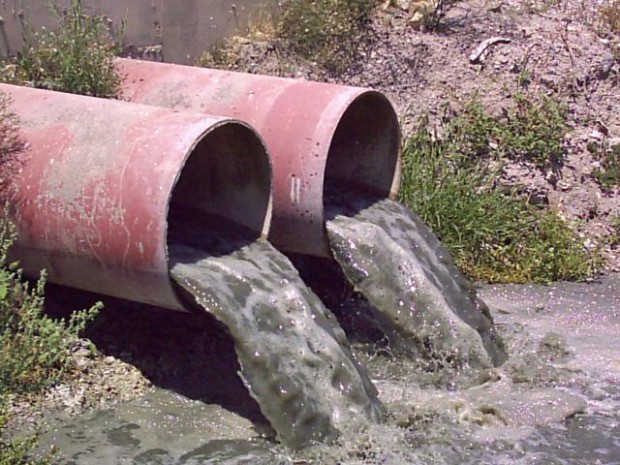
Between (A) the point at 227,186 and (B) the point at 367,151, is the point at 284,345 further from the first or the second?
(B) the point at 367,151

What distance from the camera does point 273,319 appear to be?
5160mm

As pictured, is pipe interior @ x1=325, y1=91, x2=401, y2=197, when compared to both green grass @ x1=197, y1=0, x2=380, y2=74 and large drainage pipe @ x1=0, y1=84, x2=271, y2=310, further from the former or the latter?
green grass @ x1=197, y1=0, x2=380, y2=74

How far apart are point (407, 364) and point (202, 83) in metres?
2.03

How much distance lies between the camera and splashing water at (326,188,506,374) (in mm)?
5945

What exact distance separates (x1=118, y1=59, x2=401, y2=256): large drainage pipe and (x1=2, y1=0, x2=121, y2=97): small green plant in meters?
0.17

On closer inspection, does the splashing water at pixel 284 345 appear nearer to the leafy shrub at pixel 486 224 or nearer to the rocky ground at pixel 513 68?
the leafy shrub at pixel 486 224

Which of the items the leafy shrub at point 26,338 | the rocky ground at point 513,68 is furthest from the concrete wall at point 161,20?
the leafy shrub at point 26,338

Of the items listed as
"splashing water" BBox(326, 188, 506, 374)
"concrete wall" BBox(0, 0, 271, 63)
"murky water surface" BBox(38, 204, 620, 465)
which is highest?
"concrete wall" BBox(0, 0, 271, 63)

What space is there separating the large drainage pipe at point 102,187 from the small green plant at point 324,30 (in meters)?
3.34

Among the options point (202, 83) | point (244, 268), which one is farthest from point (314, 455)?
point (202, 83)

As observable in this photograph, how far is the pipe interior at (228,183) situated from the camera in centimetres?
570

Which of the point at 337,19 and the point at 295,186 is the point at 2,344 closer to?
the point at 295,186

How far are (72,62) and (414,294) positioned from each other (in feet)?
7.97

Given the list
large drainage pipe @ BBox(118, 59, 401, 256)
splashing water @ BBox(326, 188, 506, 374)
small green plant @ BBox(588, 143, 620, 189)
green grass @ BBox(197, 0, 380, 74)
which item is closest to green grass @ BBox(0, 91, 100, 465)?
large drainage pipe @ BBox(118, 59, 401, 256)
